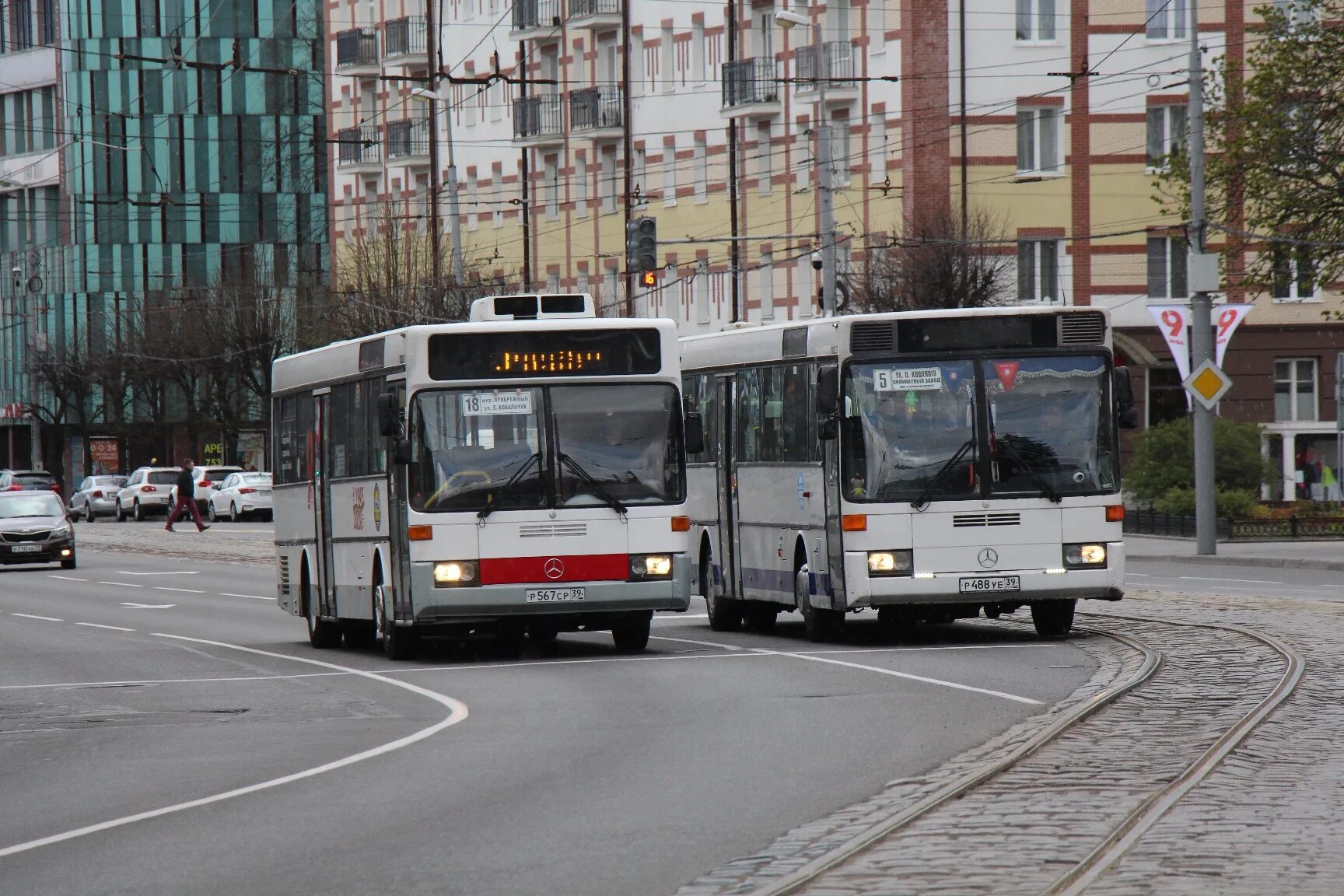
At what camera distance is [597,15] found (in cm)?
7338

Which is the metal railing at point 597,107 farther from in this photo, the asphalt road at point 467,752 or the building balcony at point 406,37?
the asphalt road at point 467,752

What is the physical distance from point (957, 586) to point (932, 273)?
114 feet

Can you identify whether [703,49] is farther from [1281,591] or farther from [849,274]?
[1281,591]

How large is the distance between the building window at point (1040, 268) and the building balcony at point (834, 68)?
569cm

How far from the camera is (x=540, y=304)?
2139cm

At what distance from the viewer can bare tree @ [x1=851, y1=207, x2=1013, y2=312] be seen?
5475 cm

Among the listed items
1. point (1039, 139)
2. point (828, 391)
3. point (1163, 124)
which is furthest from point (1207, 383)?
point (1163, 124)

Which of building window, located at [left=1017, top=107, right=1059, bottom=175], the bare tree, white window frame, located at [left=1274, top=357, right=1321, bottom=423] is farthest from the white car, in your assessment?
white window frame, located at [left=1274, top=357, right=1321, bottom=423]

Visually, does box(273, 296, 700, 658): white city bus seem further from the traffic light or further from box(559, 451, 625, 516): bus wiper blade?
the traffic light

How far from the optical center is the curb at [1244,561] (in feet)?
116

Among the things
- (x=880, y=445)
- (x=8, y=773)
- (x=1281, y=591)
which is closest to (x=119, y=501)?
(x=1281, y=591)

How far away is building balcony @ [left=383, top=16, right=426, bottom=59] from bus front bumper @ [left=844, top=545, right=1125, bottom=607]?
67279 millimetres

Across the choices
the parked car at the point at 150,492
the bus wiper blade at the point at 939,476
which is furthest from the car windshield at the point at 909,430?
the parked car at the point at 150,492

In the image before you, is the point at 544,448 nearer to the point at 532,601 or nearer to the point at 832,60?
the point at 532,601
